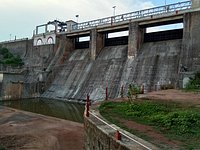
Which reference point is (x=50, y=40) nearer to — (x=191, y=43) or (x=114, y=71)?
(x=114, y=71)

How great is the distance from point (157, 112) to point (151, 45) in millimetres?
19516

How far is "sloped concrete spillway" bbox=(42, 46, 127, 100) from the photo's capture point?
28.8 meters

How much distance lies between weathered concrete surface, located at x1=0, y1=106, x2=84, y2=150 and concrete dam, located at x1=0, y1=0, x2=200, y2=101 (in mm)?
10005

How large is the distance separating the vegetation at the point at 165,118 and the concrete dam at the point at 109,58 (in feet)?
37.9

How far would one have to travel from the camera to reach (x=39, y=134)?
577 inches

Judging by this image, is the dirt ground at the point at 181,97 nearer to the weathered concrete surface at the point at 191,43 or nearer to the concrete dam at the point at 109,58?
the concrete dam at the point at 109,58

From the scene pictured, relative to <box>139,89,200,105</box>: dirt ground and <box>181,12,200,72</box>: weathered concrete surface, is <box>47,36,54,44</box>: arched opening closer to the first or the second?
<box>181,12,200,72</box>: weathered concrete surface

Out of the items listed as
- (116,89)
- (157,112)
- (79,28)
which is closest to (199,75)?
(116,89)

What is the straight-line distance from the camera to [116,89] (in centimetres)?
2738

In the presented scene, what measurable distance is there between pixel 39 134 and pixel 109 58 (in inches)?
731

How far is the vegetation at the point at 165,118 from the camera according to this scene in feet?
23.7

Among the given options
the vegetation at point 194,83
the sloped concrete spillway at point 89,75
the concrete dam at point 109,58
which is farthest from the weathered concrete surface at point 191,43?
the sloped concrete spillway at point 89,75

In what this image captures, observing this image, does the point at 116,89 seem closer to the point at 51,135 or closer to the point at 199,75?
the point at 199,75

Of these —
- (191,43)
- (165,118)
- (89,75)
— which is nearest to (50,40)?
(89,75)
